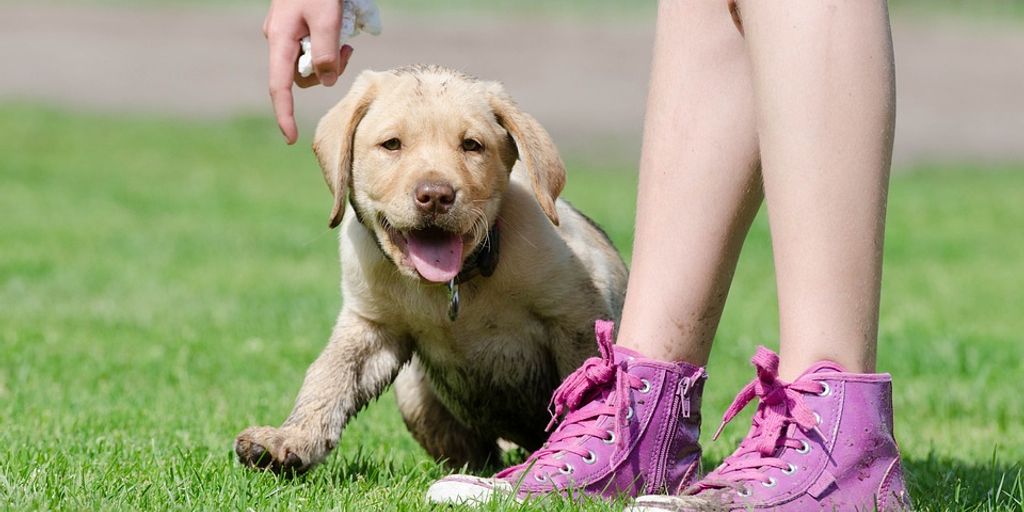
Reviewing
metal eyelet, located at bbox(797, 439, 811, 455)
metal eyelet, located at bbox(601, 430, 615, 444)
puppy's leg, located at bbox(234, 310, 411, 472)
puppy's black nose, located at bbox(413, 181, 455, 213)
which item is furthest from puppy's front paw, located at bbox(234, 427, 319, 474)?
metal eyelet, located at bbox(797, 439, 811, 455)

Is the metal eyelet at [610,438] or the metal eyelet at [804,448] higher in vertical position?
the metal eyelet at [804,448]

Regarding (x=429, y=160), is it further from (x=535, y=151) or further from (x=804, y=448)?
(x=804, y=448)

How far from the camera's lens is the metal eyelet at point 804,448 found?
2939 millimetres

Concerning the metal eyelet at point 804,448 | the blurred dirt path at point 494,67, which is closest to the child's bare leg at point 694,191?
the metal eyelet at point 804,448

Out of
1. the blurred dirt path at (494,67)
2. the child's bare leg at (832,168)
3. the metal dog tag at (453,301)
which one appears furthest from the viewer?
the blurred dirt path at (494,67)

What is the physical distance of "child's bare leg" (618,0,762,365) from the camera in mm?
3180

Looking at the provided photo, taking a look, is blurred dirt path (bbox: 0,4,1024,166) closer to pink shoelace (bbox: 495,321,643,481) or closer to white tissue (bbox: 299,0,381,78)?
white tissue (bbox: 299,0,381,78)

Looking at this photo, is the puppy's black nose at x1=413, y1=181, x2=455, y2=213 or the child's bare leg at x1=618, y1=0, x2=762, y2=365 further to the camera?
the puppy's black nose at x1=413, y1=181, x2=455, y2=213

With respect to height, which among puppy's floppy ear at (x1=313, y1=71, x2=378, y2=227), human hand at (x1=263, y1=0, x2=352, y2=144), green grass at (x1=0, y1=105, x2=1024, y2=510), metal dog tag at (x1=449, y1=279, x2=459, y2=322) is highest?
human hand at (x1=263, y1=0, x2=352, y2=144)

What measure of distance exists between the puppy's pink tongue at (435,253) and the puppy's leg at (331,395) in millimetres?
316

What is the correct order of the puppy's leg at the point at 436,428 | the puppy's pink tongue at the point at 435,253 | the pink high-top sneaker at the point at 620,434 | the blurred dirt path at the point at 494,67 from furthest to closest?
the blurred dirt path at the point at 494,67 < the puppy's leg at the point at 436,428 < the puppy's pink tongue at the point at 435,253 < the pink high-top sneaker at the point at 620,434

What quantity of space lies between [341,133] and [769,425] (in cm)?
140

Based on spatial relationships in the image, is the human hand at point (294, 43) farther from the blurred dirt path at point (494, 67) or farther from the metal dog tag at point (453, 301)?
the blurred dirt path at point (494, 67)

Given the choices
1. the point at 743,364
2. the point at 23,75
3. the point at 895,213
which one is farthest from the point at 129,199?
the point at 23,75
